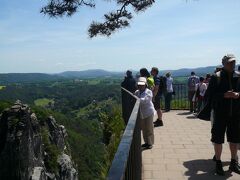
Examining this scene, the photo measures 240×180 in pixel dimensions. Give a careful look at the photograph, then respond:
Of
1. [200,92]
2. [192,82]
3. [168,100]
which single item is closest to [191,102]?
[192,82]

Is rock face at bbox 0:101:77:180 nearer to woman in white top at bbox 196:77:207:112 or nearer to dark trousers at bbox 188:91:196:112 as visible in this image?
dark trousers at bbox 188:91:196:112

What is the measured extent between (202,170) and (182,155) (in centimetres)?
111

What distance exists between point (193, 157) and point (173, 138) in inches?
81.2

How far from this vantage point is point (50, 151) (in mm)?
47219

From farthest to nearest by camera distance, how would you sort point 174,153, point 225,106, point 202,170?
point 174,153 → point 202,170 → point 225,106

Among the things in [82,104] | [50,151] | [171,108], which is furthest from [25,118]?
[82,104]

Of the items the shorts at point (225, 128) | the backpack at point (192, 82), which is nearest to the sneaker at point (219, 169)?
the shorts at point (225, 128)

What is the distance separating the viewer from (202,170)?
6.46 metres

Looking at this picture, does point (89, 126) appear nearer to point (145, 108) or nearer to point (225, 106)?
point (145, 108)

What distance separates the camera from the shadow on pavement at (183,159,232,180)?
6012mm

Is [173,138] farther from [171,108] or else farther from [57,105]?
[57,105]

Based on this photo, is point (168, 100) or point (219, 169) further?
point (168, 100)

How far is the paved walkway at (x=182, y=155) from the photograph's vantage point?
6.23 m

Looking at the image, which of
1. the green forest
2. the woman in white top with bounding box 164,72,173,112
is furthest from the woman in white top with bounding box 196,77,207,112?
the green forest
